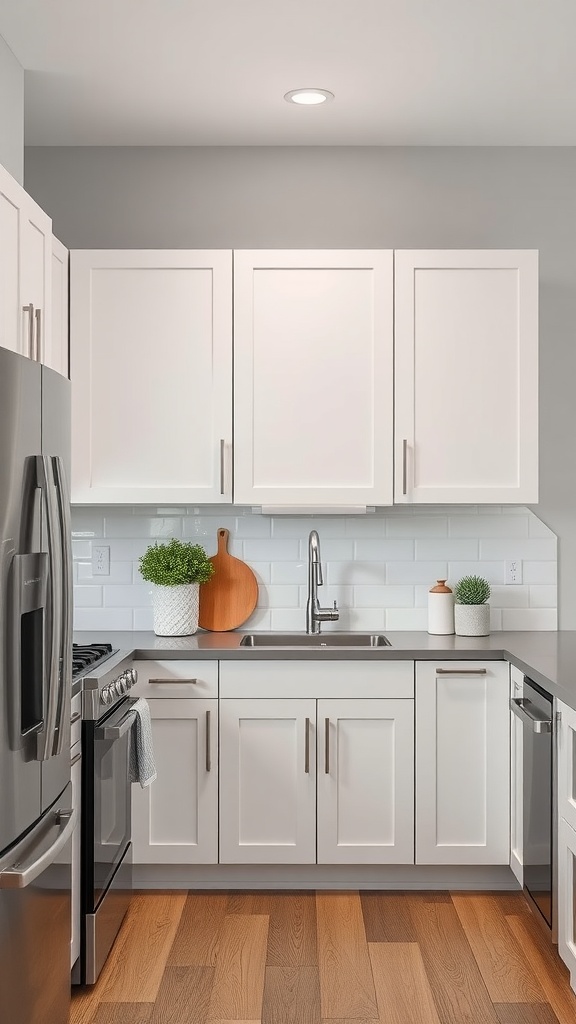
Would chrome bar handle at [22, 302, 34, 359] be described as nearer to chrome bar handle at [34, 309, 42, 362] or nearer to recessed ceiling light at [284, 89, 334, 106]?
chrome bar handle at [34, 309, 42, 362]

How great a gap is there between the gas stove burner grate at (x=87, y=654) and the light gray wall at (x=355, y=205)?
65.8 inches

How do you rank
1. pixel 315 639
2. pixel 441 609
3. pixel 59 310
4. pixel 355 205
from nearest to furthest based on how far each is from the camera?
pixel 59 310
pixel 441 609
pixel 315 639
pixel 355 205

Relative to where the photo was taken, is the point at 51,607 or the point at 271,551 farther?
the point at 271,551

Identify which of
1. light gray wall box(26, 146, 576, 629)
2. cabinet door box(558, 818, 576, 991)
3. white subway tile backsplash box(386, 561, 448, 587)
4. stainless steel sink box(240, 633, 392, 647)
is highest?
light gray wall box(26, 146, 576, 629)

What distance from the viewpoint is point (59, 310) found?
3.51 meters

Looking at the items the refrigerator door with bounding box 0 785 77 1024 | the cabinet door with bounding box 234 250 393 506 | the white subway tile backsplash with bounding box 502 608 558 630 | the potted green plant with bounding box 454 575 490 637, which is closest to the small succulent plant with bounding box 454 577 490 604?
the potted green plant with bounding box 454 575 490 637

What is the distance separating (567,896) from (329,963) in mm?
754

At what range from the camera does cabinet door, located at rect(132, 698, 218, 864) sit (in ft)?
11.3

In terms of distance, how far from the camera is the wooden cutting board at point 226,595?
12.8 ft

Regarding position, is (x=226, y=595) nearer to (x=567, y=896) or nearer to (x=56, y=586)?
(x=567, y=896)

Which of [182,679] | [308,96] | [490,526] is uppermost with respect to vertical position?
[308,96]

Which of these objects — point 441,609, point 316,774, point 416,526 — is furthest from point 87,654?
point 416,526

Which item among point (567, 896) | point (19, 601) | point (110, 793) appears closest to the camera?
point (19, 601)

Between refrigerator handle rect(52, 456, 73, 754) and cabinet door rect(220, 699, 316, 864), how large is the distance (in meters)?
1.36
